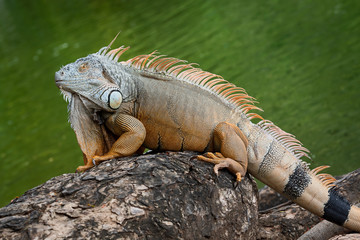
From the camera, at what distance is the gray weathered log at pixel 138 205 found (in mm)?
3539

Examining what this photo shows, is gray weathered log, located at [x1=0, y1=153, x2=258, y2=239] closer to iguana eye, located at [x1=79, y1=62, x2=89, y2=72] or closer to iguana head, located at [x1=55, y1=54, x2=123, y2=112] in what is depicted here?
iguana head, located at [x1=55, y1=54, x2=123, y2=112]

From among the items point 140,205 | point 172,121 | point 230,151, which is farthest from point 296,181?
point 140,205

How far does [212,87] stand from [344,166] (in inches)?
129

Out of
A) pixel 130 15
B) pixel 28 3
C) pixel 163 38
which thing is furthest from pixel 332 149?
pixel 28 3

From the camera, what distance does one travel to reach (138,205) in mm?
3771

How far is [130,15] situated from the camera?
20.2 metres

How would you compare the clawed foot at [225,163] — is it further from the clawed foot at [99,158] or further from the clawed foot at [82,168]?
the clawed foot at [82,168]

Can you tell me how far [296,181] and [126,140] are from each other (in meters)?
Result: 1.61

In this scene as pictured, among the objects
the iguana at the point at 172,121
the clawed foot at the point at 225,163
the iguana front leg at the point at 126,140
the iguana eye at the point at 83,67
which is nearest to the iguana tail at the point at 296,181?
the iguana at the point at 172,121

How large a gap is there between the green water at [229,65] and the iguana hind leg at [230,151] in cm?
317

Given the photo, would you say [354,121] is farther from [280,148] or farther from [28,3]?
[28,3]

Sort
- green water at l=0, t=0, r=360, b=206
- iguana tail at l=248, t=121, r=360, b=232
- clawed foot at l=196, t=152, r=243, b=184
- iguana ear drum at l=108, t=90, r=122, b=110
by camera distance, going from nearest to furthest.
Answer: clawed foot at l=196, t=152, r=243, b=184
iguana ear drum at l=108, t=90, r=122, b=110
iguana tail at l=248, t=121, r=360, b=232
green water at l=0, t=0, r=360, b=206

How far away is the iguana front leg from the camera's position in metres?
4.35

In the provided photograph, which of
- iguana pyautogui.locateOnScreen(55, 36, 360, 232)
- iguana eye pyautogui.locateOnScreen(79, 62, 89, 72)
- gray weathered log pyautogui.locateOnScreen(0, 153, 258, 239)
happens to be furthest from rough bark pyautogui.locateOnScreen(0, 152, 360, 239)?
iguana eye pyautogui.locateOnScreen(79, 62, 89, 72)
